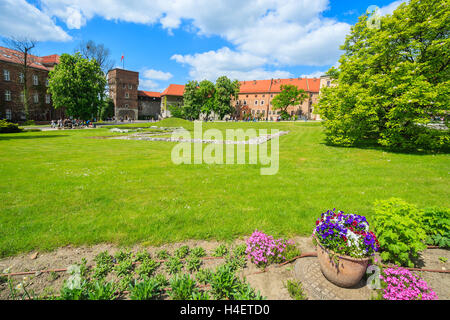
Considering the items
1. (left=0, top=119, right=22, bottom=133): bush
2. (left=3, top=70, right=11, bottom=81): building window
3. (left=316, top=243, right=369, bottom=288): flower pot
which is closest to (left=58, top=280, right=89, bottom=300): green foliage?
(left=316, top=243, right=369, bottom=288): flower pot

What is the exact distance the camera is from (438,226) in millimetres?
4332

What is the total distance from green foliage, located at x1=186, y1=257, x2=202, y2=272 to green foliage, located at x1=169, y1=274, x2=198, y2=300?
548 mm

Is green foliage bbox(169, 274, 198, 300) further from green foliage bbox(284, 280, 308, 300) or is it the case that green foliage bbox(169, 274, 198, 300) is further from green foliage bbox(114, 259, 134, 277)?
green foliage bbox(284, 280, 308, 300)

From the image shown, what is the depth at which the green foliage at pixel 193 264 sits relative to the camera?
11.8 ft

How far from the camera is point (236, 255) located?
3916 millimetres

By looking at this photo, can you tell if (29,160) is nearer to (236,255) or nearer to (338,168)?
(236,255)

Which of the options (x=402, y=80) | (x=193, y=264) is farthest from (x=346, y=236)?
(x=402, y=80)

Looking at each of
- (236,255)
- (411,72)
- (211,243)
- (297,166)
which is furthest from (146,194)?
(411,72)

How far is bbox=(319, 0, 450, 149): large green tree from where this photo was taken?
1272 centimetres

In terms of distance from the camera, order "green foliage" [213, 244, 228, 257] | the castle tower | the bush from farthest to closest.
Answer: the castle tower
the bush
"green foliage" [213, 244, 228, 257]

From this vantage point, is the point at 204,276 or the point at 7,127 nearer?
the point at 204,276

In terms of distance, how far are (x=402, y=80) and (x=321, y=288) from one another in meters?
16.2

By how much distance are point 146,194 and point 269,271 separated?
4.98m

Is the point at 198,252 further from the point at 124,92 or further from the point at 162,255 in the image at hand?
the point at 124,92
